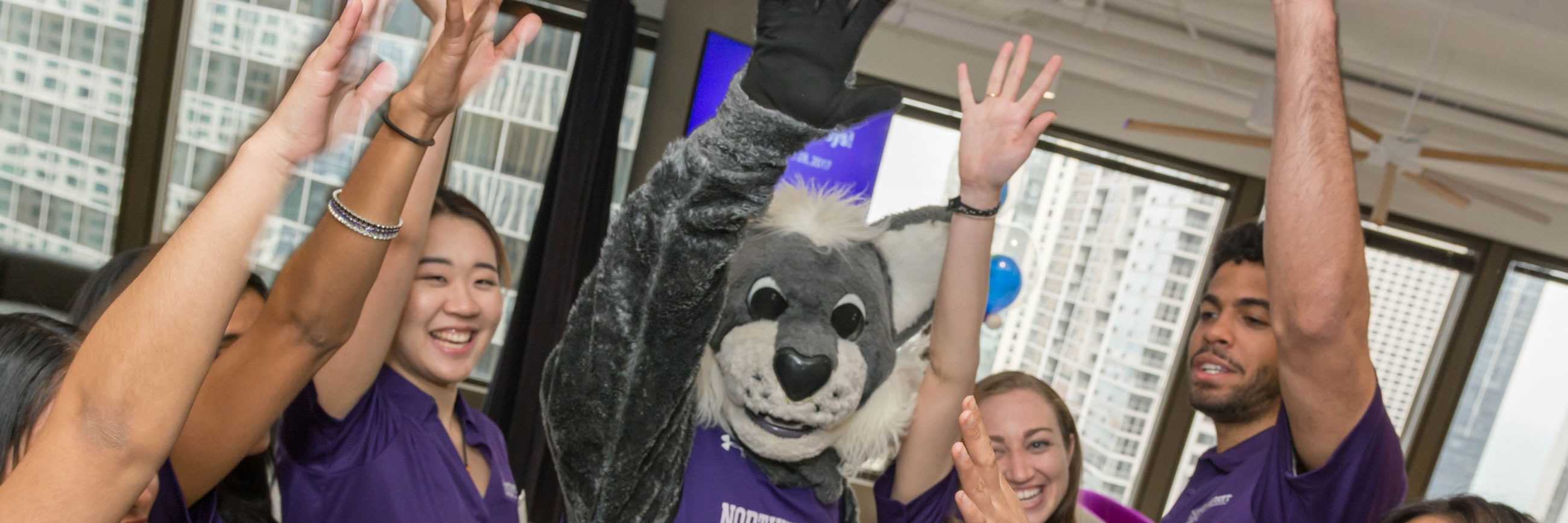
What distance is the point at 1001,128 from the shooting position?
4.73 ft

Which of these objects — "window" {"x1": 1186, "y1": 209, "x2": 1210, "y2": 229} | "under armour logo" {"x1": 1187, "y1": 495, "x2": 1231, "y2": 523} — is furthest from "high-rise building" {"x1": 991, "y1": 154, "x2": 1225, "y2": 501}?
"under armour logo" {"x1": 1187, "y1": 495, "x2": 1231, "y2": 523}

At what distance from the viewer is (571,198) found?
4.20m

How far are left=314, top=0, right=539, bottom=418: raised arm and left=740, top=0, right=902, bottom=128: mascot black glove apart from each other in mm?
320

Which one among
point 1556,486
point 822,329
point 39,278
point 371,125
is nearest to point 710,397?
point 822,329

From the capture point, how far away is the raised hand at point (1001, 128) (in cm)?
144

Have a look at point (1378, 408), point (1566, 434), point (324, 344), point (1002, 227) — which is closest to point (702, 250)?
point (324, 344)

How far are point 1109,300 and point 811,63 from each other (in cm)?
571

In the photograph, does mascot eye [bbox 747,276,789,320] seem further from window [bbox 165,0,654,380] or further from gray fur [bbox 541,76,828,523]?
window [bbox 165,0,654,380]

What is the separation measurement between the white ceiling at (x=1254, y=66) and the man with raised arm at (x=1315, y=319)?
3302mm

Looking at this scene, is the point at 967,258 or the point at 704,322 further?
the point at 967,258

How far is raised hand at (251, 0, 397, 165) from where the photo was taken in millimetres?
771

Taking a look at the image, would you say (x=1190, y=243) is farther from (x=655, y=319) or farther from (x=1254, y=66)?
(x=655, y=319)

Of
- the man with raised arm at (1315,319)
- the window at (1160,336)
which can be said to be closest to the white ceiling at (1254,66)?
the window at (1160,336)

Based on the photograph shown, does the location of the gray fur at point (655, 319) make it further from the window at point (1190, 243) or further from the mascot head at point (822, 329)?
the window at point (1190, 243)
